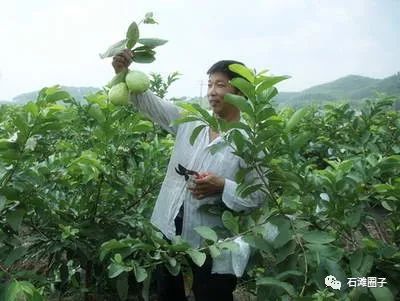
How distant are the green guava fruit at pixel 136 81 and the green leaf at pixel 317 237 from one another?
65cm

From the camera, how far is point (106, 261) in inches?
72.1

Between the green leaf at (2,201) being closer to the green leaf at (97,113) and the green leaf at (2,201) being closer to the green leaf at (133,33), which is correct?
the green leaf at (97,113)

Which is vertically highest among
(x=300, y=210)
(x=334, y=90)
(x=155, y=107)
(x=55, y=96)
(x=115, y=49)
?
(x=115, y=49)

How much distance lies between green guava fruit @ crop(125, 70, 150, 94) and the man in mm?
177

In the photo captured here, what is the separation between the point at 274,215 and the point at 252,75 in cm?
40

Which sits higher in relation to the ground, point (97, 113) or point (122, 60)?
point (122, 60)

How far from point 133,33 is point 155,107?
34cm

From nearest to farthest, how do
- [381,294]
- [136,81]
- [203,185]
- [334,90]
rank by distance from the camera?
[381,294] → [136,81] → [203,185] → [334,90]

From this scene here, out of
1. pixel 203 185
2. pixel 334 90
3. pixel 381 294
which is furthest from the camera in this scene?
pixel 334 90

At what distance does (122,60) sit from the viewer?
142cm

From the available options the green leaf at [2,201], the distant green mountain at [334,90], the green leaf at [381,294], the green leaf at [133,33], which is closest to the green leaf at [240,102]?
the green leaf at [133,33]

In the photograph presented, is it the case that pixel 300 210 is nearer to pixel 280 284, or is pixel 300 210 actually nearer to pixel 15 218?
pixel 280 284

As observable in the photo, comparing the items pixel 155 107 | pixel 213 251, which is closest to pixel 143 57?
pixel 155 107

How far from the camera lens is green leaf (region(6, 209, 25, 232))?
1314mm
